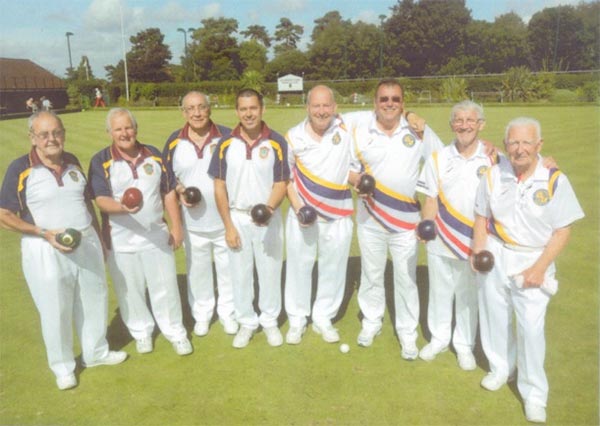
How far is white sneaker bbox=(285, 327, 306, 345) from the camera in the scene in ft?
18.2

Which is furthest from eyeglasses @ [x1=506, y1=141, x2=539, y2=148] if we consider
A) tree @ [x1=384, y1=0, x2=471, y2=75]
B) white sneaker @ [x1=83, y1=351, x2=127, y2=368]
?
tree @ [x1=384, y1=0, x2=471, y2=75]

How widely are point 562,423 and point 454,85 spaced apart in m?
41.2

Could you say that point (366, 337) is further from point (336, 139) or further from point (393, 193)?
point (336, 139)

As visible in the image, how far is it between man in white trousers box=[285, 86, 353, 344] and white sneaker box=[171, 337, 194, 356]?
3.41ft

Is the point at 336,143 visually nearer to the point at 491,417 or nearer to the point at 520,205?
the point at 520,205

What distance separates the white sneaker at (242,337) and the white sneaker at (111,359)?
1137mm

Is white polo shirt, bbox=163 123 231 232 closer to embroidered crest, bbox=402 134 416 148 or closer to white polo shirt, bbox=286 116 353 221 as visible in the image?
white polo shirt, bbox=286 116 353 221

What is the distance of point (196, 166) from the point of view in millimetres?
5297

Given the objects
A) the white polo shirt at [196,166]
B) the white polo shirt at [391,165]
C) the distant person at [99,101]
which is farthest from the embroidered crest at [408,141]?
the distant person at [99,101]

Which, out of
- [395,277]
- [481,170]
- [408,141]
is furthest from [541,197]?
[395,277]

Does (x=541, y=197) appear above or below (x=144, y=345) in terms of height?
above

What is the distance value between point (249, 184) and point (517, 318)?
105 inches

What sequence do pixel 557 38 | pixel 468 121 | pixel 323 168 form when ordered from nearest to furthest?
1. pixel 468 121
2. pixel 323 168
3. pixel 557 38

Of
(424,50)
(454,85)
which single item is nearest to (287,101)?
(454,85)
